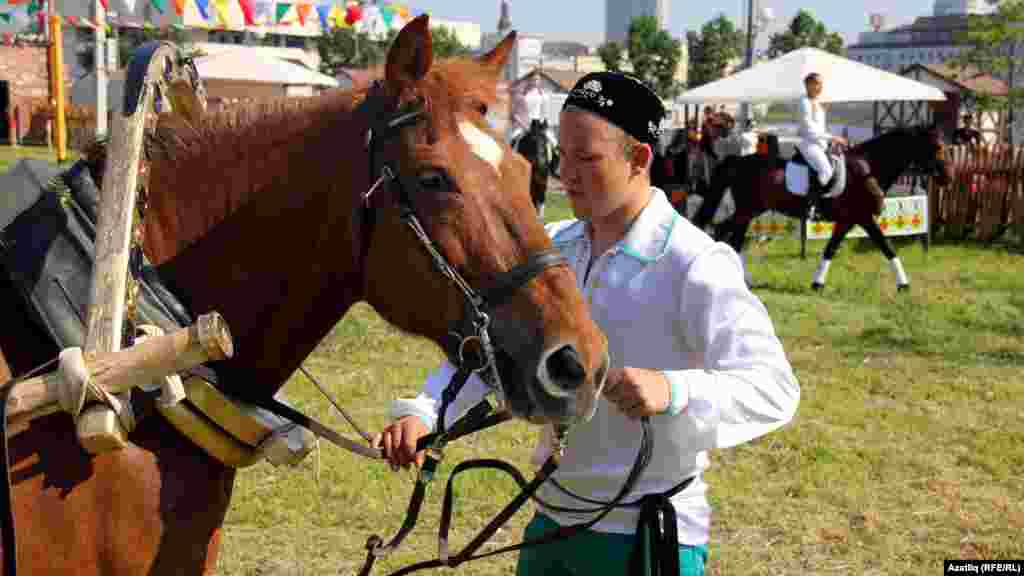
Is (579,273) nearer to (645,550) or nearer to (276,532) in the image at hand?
(645,550)

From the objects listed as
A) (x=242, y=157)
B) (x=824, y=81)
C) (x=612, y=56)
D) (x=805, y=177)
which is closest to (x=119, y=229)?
(x=242, y=157)

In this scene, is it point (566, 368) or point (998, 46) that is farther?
point (998, 46)

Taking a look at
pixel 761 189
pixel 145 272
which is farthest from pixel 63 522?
pixel 761 189

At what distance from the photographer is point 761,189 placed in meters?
13.1

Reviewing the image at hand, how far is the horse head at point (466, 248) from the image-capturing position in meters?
2.03

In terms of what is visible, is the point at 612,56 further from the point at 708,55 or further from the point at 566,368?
the point at 566,368

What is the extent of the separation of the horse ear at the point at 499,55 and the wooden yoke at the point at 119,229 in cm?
71

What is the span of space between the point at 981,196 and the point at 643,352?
51.3ft

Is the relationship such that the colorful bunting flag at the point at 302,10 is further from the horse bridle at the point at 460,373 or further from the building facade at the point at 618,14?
the building facade at the point at 618,14

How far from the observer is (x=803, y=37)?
181ft

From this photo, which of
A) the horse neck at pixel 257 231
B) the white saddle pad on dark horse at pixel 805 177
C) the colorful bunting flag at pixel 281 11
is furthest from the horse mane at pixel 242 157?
the colorful bunting flag at pixel 281 11

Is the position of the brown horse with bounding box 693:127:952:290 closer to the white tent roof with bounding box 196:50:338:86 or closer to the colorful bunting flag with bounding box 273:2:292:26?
the white tent roof with bounding box 196:50:338:86

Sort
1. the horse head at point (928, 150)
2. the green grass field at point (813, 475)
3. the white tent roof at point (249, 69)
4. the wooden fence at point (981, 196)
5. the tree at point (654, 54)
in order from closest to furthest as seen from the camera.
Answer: the green grass field at point (813, 475) → the horse head at point (928, 150) → the wooden fence at point (981, 196) → the white tent roof at point (249, 69) → the tree at point (654, 54)

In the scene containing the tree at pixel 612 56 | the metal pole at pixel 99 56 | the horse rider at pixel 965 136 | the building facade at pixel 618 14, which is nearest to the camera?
the metal pole at pixel 99 56
